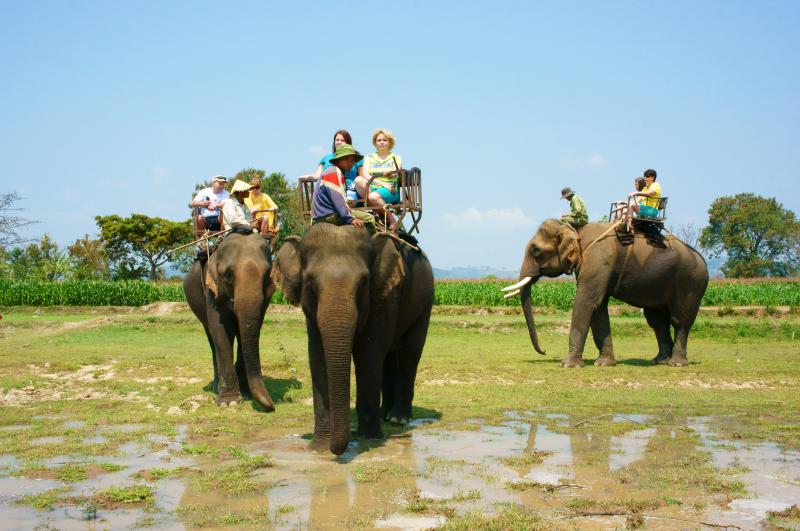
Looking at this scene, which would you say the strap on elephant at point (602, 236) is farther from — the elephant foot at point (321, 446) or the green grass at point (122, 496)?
the green grass at point (122, 496)

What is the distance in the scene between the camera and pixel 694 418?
12.1m

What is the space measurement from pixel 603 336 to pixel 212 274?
930 cm

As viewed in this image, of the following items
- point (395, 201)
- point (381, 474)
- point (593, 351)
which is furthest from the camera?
point (593, 351)

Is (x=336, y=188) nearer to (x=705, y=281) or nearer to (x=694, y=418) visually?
(x=694, y=418)

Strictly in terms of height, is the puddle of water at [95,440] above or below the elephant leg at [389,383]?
below

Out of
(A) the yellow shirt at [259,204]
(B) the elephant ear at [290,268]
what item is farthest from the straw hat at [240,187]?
(B) the elephant ear at [290,268]

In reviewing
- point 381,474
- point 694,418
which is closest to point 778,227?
point 694,418

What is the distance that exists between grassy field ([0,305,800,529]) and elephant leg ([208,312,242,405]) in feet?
0.95

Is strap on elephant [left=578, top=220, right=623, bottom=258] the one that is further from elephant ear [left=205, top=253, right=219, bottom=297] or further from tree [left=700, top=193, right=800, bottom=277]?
tree [left=700, top=193, right=800, bottom=277]

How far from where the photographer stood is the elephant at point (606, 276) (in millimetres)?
18609

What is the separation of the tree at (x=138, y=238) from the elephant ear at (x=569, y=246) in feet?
170

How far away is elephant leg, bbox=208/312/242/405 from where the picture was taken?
1295cm

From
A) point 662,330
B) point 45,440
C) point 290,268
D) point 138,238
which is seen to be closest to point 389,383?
point 290,268

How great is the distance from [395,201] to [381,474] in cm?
365
